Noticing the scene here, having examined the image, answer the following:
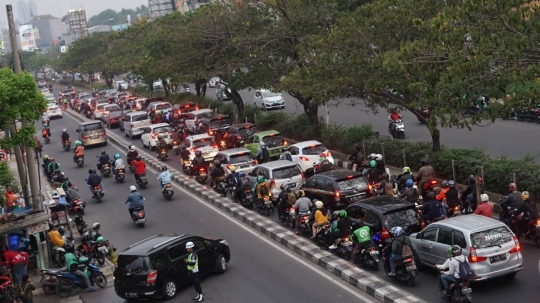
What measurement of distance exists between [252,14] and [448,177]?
16590mm

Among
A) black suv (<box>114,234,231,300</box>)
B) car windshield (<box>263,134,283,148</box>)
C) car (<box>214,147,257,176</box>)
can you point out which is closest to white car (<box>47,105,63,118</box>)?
car windshield (<box>263,134,283,148</box>)

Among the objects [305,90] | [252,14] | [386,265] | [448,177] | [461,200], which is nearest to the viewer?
[386,265]

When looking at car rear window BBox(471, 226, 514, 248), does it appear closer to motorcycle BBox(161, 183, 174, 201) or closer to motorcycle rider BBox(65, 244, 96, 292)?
Result: motorcycle rider BBox(65, 244, 96, 292)

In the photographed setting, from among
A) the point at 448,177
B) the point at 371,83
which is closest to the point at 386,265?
the point at 448,177

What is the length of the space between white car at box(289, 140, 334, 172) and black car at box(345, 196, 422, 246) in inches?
340

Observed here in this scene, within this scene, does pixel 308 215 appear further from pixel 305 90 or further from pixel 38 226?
pixel 305 90

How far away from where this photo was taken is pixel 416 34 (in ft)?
76.8

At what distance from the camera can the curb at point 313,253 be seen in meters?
12.8

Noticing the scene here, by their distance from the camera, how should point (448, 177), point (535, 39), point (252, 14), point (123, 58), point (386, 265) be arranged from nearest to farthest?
1. point (386, 265)
2. point (535, 39)
3. point (448, 177)
4. point (252, 14)
5. point (123, 58)

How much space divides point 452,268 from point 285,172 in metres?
9.86

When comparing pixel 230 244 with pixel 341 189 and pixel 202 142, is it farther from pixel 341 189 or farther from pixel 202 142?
pixel 202 142

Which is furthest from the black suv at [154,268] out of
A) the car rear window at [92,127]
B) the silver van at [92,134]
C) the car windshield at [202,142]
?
the car rear window at [92,127]

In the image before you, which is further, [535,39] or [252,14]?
[252,14]

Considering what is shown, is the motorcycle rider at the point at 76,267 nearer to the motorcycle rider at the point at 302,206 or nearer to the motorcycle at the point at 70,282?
the motorcycle at the point at 70,282
